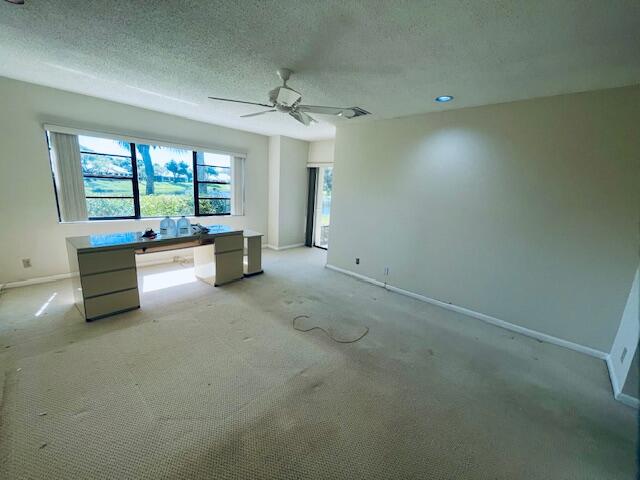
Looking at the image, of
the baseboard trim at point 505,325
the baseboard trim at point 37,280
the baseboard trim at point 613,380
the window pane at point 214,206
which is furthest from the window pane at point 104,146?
the baseboard trim at point 613,380

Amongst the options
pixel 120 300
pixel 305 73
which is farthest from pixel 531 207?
pixel 120 300

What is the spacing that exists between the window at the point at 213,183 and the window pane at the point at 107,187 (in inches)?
43.1

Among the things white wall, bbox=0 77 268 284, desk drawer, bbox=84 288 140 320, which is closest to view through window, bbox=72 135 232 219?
white wall, bbox=0 77 268 284

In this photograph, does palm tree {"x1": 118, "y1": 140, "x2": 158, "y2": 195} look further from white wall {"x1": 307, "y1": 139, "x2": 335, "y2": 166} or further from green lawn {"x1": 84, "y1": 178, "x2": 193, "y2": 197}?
white wall {"x1": 307, "y1": 139, "x2": 335, "y2": 166}

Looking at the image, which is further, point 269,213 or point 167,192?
point 269,213

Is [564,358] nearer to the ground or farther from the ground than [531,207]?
nearer to the ground

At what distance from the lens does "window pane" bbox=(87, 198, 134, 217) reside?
3.87m

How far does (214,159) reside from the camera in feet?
16.5

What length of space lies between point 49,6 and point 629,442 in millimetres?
4626

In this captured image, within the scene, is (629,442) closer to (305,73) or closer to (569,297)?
(569,297)

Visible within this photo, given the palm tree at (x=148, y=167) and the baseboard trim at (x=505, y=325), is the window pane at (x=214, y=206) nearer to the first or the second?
the palm tree at (x=148, y=167)

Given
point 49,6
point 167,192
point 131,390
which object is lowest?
point 131,390

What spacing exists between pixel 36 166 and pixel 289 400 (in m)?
4.33

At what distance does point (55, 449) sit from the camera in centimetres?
142
